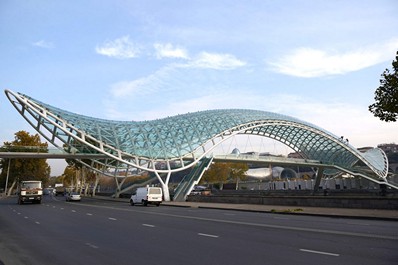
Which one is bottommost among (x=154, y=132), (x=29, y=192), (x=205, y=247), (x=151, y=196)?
(x=205, y=247)

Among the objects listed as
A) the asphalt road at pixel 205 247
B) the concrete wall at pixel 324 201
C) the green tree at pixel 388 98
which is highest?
the green tree at pixel 388 98

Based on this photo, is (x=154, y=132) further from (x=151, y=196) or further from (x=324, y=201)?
(x=324, y=201)

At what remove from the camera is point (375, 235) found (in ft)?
41.5

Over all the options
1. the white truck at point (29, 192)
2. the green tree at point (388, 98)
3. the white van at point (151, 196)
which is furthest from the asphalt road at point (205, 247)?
the white truck at point (29, 192)

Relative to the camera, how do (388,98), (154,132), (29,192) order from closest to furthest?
(388,98) → (29,192) → (154,132)

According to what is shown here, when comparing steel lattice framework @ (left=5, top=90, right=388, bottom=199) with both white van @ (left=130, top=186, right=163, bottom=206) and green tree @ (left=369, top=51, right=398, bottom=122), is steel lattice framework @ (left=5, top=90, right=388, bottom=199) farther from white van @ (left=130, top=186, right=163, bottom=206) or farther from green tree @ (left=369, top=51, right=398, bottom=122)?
green tree @ (left=369, top=51, right=398, bottom=122)

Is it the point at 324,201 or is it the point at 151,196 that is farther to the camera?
the point at 151,196

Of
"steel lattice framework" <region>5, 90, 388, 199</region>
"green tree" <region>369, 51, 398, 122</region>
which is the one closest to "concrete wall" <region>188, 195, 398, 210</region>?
"green tree" <region>369, 51, 398, 122</region>

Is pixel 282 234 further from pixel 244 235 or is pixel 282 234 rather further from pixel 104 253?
pixel 104 253

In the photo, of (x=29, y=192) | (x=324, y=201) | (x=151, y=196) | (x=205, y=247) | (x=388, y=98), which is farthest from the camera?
(x=29, y=192)

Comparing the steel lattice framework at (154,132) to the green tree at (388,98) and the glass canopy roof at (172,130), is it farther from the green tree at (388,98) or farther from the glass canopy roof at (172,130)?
the green tree at (388,98)

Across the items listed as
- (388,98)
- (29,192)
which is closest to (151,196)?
(29,192)

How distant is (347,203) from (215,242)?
1798cm

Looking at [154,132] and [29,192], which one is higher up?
[154,132]
